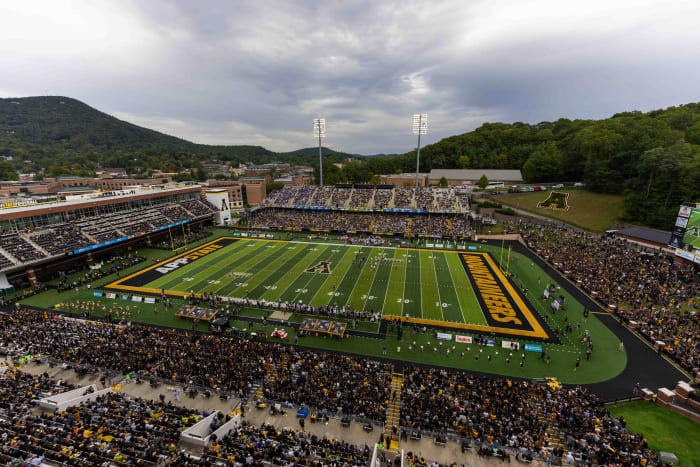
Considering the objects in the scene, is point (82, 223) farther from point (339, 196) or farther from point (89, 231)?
point (339, 196)

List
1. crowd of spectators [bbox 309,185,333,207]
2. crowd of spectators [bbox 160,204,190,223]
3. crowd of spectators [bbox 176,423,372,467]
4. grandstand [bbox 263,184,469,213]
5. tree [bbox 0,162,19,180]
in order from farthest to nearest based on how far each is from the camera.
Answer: tree [bbox 0,162,19,180]
crowd of spectators [bbox 309,185,333,207]
grandstand [bbox 263,184,469,213]
crowd of spectators [bbox 160,204,190,223]
crowd of spectators [bbox 176,423,372,467]

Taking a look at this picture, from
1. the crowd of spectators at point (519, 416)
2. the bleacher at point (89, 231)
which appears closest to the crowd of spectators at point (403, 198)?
the bleacher at point (89, 231)

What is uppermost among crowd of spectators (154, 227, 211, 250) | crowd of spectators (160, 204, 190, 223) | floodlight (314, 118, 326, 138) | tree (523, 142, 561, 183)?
floodlight (314, 118, 326, 138)

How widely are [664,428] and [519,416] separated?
7413 millimetres

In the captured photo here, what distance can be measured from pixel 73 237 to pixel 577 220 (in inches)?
2848

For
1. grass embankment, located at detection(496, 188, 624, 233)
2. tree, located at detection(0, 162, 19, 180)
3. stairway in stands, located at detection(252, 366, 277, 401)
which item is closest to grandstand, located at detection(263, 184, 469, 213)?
grass embankment, located at detection(496, 188, 624, 233)

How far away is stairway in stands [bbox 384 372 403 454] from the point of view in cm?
1298

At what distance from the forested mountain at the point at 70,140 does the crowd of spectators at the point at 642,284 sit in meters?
152

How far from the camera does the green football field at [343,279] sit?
26781mm

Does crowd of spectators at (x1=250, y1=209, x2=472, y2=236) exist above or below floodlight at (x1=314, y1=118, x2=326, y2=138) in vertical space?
below

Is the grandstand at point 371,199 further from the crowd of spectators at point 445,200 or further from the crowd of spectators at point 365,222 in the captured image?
the crowd of spectators at point 365,222

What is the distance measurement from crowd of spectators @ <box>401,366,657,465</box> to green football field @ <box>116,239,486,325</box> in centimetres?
835

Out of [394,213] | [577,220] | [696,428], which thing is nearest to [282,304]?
[696,428]

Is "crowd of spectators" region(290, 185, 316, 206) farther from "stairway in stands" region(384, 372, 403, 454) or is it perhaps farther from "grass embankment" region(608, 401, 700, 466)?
"grass embankment" region(608, 401, 700, 466)
